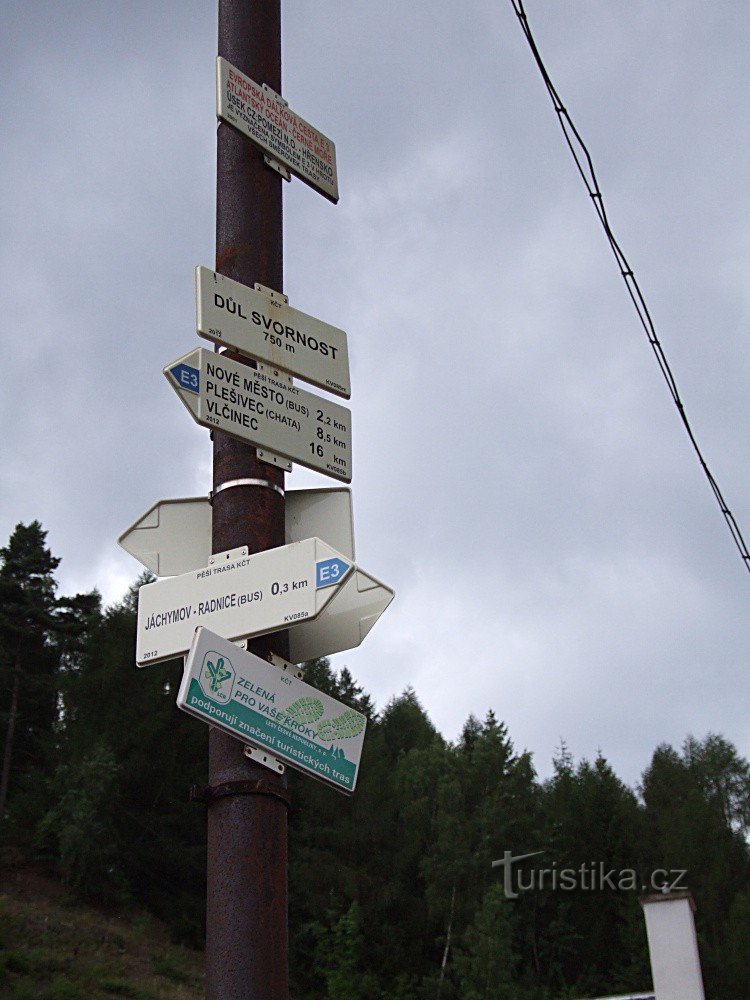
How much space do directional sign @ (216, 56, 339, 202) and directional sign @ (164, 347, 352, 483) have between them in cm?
102

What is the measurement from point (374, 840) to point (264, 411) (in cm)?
5138

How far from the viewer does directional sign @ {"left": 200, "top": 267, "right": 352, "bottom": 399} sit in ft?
13.4

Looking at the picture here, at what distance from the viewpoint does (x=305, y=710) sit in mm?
3674

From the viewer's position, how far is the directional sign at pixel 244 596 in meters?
3.67

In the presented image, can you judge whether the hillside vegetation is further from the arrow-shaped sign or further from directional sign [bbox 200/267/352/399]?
directional sign [bbox 200/267/352/399]

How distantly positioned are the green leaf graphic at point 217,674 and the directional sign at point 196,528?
58 centimetres

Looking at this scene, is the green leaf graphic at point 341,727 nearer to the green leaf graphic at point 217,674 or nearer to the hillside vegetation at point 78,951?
the green leaf graphic at point 217,674

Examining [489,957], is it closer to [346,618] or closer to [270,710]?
[346,618]

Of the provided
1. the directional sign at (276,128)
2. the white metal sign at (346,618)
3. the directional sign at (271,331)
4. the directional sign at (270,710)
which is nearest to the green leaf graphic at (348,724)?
the directional sign at (270,710)

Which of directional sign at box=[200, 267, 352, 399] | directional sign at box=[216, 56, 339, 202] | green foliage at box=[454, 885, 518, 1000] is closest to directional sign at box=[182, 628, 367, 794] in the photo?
directional sign at box=[200, 267, 352, 399]

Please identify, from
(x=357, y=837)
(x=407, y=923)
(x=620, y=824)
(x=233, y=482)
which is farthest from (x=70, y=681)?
(x=233, y=482)

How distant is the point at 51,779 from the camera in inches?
1997

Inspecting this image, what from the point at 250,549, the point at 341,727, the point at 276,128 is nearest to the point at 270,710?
the point at 341,727

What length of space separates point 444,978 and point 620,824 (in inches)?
533
